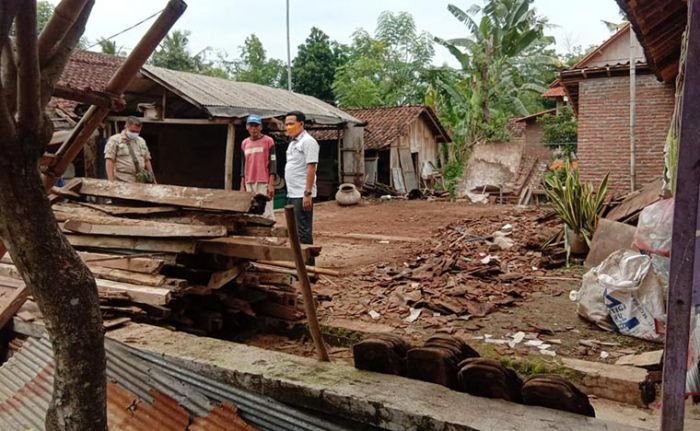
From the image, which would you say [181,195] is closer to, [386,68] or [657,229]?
[657,229]

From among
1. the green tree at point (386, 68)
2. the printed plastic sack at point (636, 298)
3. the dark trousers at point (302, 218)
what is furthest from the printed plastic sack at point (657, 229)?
the green tree at point (386, 68)

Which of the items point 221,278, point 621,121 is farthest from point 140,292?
point 621,121

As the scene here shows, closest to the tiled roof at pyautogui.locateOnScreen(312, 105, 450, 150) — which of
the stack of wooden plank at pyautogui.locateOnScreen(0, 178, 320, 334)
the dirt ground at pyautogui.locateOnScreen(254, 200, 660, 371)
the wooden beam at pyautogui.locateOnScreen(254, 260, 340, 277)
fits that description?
the dirt ground at pyautogui.locateOnScreen(254, 200, 660, 371)

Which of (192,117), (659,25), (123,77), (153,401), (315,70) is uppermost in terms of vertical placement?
(315,70)

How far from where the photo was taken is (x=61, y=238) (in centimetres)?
216

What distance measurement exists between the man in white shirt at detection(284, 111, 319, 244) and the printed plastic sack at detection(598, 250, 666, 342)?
3253 mm

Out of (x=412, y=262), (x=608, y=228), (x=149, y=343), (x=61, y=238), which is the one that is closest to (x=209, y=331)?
(x=149, y=343)

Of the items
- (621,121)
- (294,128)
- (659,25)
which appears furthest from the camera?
(621,121)

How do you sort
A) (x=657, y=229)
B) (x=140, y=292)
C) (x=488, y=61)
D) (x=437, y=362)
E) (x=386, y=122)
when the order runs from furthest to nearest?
(x=386, y=122), (x=488, y=61), (x=140, y=292), (x=657, y=229), (x=437, y=362)

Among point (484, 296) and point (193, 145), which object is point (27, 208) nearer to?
point (484, 296)

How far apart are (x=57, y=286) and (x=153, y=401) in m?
1.19

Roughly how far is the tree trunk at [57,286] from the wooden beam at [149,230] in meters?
1.53

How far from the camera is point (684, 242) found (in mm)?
1689

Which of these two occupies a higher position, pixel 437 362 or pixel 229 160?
pixel 229 160
